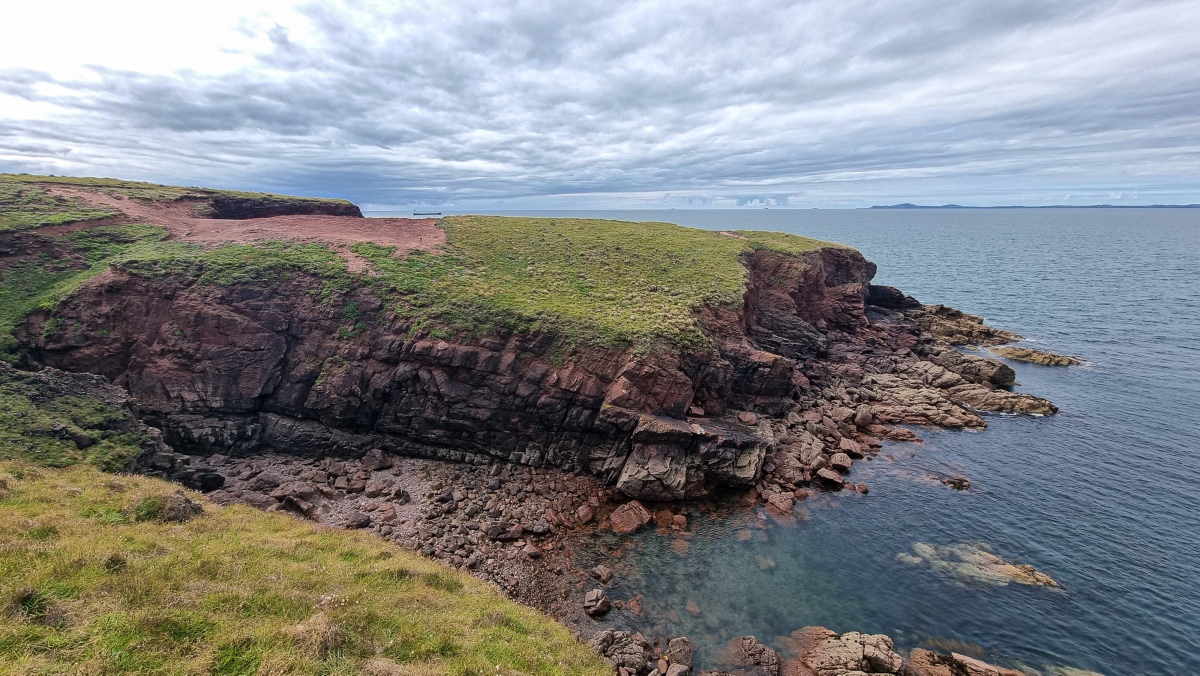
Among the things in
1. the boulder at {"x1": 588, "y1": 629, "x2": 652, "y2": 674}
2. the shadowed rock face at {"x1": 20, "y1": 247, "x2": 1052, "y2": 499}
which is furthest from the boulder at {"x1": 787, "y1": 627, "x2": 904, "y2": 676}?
the shadowed rock face at {"x1": 20, "y1": 247, "x2": 1052, "y2": 499}

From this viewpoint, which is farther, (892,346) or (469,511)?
(892,346)

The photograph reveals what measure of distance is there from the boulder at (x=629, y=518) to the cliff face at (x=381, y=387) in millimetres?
1321

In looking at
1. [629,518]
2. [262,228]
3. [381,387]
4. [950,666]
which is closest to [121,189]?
[262,228]

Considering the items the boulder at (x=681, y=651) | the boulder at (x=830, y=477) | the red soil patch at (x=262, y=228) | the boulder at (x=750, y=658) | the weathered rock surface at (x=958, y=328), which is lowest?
the boulder at (x=750, y=658)

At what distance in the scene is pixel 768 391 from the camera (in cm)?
3975

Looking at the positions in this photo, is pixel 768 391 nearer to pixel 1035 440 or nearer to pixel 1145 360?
pixel 1035 440

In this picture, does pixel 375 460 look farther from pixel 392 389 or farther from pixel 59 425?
pixel 59 425

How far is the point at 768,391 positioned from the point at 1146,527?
21754 millimetres

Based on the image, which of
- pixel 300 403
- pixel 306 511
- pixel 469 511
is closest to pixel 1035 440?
pixel 469 511

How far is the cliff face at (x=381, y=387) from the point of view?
103ft

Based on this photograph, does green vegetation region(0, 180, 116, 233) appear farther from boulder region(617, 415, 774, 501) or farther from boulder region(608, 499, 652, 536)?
boulder region(608, 499, 652, 536)

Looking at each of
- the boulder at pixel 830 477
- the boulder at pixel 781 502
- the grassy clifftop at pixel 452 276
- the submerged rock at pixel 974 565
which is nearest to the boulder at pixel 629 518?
the boulder at pixel 781 502

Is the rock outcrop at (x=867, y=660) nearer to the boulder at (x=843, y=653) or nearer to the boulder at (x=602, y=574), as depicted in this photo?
the boulder at (x=843, y=653)

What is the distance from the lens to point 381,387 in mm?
34094
